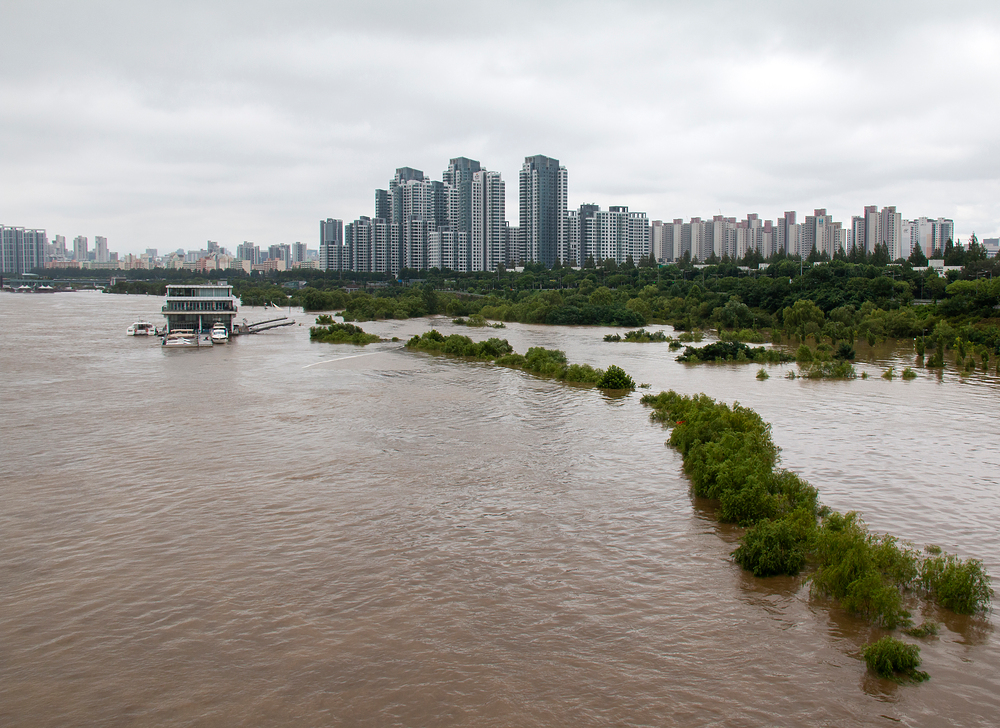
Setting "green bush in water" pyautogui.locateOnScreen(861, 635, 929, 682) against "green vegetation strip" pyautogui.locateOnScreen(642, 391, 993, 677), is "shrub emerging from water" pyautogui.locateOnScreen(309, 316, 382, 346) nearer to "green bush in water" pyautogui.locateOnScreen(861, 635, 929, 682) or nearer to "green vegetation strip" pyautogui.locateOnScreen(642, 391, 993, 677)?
"green vegetation strip" pyautogui.locateOnScreen(642, 391, 993, 677)

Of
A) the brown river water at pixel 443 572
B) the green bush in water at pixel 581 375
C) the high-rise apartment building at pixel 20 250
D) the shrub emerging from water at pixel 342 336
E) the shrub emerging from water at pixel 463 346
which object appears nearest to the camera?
the brown river water at pixel 443 572

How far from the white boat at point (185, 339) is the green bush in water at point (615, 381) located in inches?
869

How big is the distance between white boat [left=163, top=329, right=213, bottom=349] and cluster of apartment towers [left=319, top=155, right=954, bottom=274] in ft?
195

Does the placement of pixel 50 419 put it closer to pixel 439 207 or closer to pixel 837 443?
pixel 837 443

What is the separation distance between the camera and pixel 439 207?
107688 millimetres

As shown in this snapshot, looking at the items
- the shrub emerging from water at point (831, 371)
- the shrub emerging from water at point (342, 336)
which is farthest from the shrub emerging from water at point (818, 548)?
the shrub emerging from water at point (342, 336)

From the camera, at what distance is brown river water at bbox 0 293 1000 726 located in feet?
18.5

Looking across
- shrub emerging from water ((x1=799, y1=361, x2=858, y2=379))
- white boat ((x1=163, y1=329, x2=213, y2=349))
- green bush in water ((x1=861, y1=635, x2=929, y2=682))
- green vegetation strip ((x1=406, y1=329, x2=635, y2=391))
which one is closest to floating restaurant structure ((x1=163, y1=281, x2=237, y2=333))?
white boat ((x1=163, y1=329, x2=213, y2=349))

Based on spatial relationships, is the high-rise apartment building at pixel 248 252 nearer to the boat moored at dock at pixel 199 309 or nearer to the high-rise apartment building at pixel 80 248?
the high-rise apartment building at pixel 80 248

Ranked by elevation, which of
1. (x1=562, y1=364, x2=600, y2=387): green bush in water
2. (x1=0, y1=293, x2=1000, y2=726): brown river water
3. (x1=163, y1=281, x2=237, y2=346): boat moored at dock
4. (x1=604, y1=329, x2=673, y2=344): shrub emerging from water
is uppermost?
(x1=163, y1=281, x2=237, y2=346): boat moored at dock

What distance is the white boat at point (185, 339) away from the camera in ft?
111

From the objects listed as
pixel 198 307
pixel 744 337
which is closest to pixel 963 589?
pixel 744 337

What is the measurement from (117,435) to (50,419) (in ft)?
9.86

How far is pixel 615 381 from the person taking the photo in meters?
20.4
